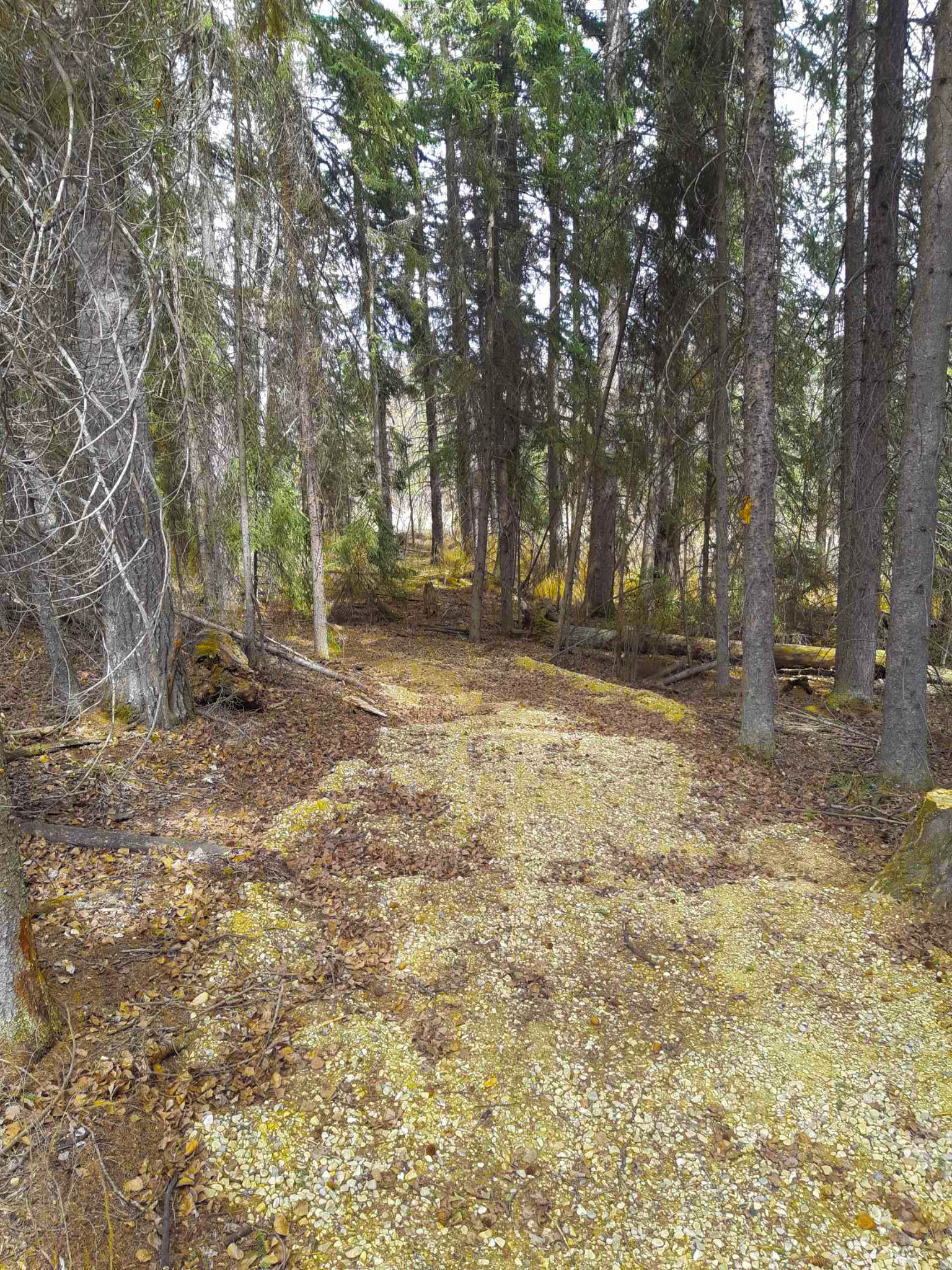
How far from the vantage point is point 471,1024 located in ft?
12.4

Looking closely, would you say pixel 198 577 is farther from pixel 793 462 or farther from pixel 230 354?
pixel 793 462

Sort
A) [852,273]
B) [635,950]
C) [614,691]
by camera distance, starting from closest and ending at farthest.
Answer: [635,950] < [852,273] < [614,691]

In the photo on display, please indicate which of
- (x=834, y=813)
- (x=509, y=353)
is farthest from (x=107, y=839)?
(x=509, y=353)

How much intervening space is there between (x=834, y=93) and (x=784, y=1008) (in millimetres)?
10375

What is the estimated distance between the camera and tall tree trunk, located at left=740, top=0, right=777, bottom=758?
654cm

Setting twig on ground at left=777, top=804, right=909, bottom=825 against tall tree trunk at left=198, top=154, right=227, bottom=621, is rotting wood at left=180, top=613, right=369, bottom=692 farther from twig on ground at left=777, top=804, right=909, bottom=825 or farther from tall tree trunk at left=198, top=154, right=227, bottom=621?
twig on ground at left=777, top=804, right=909, bottom=825

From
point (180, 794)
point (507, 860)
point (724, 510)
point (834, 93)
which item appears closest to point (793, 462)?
point (724, 510)

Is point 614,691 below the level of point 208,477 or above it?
below

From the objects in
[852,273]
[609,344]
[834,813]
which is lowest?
[834,813]

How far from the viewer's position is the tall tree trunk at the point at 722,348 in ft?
27.2

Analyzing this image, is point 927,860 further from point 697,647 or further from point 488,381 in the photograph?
point 488,381

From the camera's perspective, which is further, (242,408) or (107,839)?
(242,408)

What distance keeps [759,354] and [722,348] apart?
1.90m

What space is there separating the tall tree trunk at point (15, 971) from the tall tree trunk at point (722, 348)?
845 centimetres
